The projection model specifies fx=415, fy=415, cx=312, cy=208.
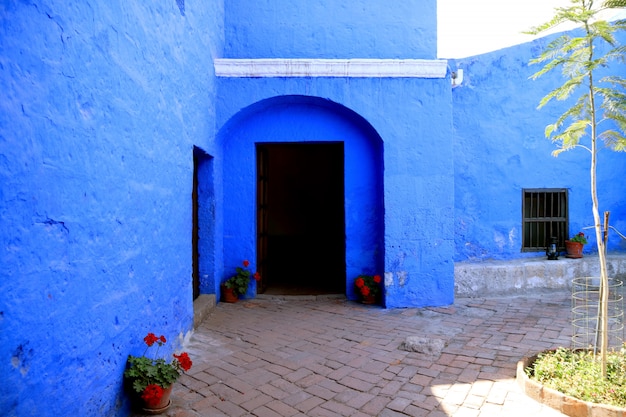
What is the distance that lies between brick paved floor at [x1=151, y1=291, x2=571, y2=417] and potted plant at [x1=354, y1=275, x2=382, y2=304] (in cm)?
18

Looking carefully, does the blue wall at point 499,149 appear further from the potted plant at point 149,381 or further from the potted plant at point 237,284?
the potted plant at point 149,381

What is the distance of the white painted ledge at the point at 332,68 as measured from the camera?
615 cm

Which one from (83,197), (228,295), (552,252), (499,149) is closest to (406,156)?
(499,149)

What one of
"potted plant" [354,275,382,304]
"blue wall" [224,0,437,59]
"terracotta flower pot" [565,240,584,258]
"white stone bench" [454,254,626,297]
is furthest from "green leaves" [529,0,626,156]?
"terracotta flower pot" [565,240,584,258]

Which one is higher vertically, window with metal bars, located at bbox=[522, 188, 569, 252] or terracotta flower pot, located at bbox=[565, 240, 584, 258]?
window with metal bars, located at bbox=[522, 188, 569, 252]

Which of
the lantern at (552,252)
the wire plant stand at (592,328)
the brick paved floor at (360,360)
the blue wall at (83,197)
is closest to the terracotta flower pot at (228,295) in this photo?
the brick paved floor at (360,360)

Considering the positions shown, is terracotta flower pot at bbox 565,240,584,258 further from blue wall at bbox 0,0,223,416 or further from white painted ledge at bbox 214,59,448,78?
blue wall at bbox 0,0,223,416

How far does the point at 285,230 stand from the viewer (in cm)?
1223

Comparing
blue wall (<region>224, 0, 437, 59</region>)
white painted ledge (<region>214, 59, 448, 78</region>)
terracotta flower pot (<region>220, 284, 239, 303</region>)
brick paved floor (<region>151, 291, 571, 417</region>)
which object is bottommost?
brick paved floor (<region>151, 291, 571, 417</region>)

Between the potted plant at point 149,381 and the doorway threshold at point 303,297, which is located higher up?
the potted plant at point 149,381

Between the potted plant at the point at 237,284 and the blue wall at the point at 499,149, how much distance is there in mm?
3737

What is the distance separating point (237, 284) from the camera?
643 centimetres

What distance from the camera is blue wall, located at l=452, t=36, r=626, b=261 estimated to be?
746cm

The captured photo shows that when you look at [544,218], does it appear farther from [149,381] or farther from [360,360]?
[149,381]
